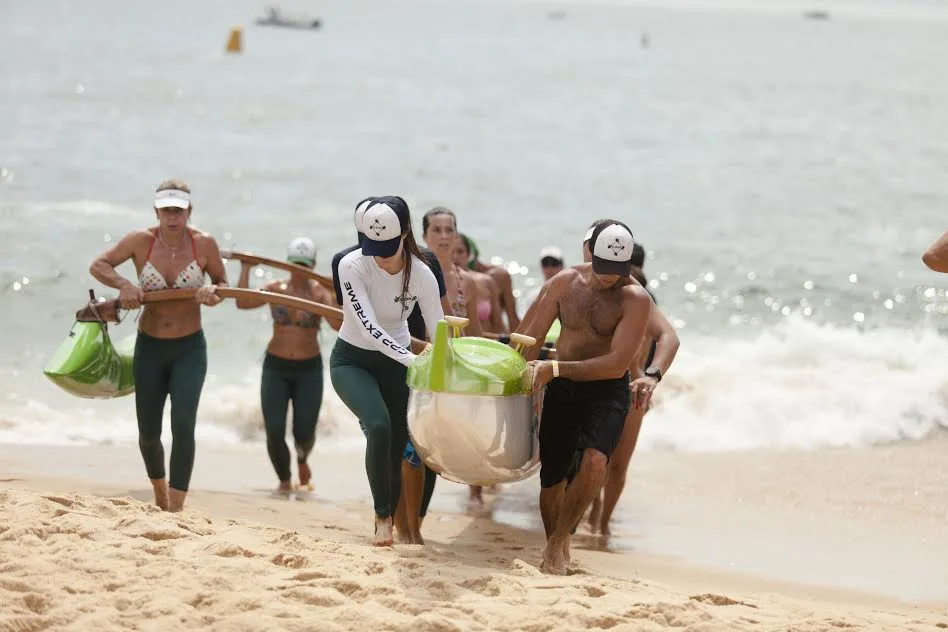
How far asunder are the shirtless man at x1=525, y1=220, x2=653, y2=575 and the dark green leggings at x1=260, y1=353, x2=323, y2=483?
125 inches

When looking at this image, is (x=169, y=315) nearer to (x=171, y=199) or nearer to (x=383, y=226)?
(x=171, y=199)

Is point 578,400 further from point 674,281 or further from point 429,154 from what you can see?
point 429,154

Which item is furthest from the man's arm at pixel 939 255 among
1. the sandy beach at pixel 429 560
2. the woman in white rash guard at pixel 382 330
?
the woman in white rash guard at pixel 382 330

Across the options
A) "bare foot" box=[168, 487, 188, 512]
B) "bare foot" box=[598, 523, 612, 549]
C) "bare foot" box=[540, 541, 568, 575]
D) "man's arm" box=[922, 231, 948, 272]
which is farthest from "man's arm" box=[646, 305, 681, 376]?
"bare foot" box=[168, 487, 188, 512]

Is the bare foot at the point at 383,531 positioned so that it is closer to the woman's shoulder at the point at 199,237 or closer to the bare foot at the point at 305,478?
the woman's shoulder at the point at 199,237

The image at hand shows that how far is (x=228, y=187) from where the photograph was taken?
26.1 metres

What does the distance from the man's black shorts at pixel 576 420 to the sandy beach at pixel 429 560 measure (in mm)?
547

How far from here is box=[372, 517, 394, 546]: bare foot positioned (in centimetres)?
644

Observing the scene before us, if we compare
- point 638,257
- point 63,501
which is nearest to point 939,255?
point 638,257

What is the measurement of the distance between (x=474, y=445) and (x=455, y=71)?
5503 centimetres

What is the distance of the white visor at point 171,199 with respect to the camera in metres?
7.30

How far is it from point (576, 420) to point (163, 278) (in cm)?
241

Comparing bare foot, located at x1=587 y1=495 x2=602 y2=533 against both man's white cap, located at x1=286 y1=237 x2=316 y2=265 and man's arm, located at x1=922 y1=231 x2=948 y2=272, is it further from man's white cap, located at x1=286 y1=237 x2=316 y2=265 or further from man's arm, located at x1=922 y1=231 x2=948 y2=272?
man's arm, located at x1=922 y1=231 x2=948 y2=272

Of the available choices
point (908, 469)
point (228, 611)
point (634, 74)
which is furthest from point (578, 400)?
point (634, 74)
